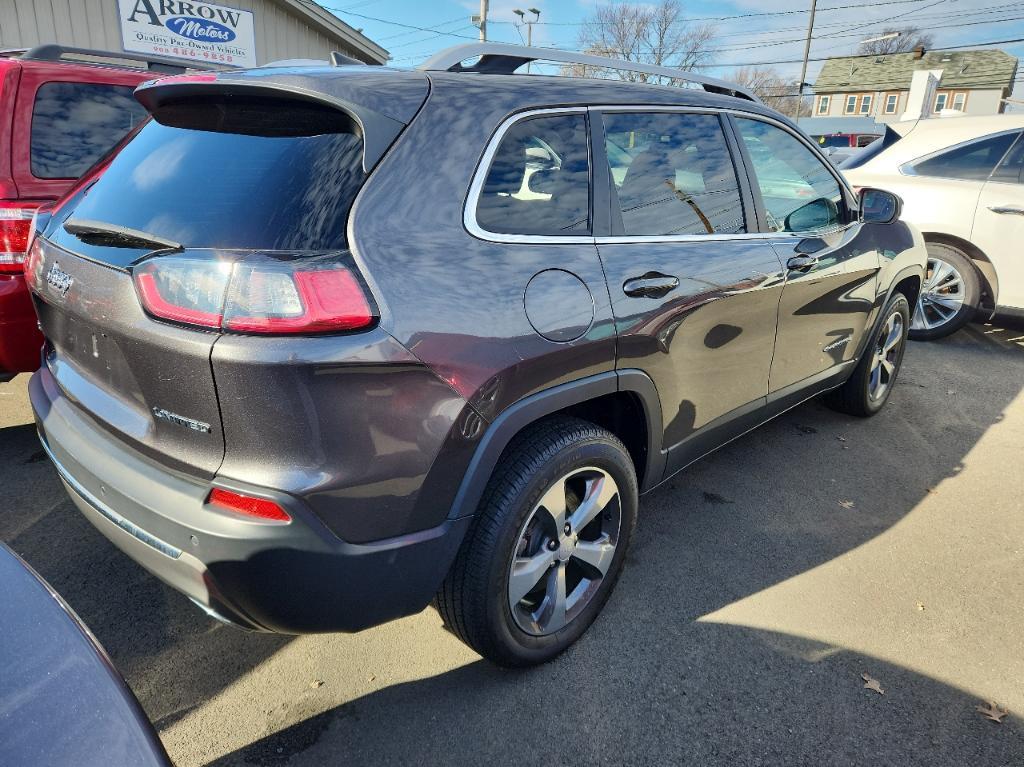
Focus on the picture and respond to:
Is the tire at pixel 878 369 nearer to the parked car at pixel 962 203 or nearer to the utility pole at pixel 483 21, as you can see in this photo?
the parked car at pixel 962 203

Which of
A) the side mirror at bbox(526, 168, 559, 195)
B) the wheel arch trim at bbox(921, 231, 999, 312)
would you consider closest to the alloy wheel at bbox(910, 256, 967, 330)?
the wheel arch trim at bbox(921, 231, 999, 312)

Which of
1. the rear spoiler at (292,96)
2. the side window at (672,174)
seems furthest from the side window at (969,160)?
the rear spoiler at (292,96)

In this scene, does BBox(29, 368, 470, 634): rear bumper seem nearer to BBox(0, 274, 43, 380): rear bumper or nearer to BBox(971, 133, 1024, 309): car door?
BBox(0, 274, 43, 380): rear bumper

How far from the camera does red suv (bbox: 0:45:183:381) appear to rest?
301cm

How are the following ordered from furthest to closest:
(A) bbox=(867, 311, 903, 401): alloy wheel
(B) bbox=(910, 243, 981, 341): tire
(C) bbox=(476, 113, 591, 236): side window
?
(B) bbox=(910, 243, 981, 341): tire → (A) bbox=(867, 311, 903, 401): alloy wheel → (C) bbox=(476, 113, 591, 236): side window

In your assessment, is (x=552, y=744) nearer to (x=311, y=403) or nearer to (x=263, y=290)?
(x=311, y=403)

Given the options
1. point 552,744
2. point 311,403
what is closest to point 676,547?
point 552,744

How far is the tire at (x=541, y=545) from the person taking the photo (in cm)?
195

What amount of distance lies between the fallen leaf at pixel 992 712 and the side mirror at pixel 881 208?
2.47 metres

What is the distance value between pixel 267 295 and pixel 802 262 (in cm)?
247

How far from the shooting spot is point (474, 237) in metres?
1.82

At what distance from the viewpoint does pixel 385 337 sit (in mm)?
1577

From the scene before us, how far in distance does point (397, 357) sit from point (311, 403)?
22 centimetres

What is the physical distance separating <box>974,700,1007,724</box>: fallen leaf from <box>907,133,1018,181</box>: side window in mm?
5258
